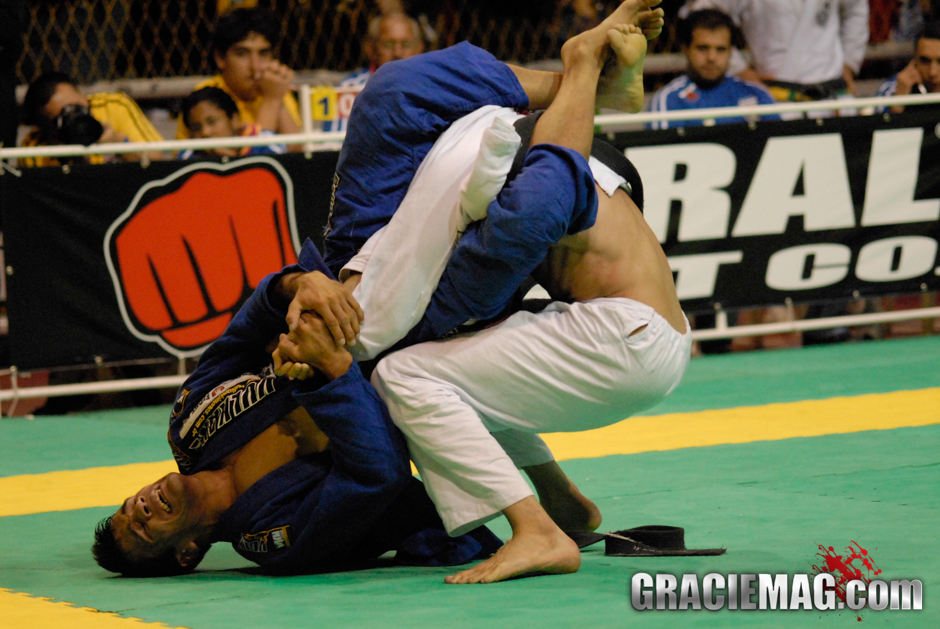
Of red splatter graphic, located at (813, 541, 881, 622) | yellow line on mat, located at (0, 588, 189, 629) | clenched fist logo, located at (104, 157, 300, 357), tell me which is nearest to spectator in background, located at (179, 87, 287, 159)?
clenched fist logo, located at (104, 157, 300, 357)

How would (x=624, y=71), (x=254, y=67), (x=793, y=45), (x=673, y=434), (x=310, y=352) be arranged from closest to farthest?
(x=310, y=352) → (x=624, y=71) → (x=673, y=434) → (x=254, y=67) → (x=793, y=45)

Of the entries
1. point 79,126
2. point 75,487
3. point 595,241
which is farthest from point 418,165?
point 79,126

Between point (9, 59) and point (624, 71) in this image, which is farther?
point (9, 59)

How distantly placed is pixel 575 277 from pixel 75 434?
3214mm

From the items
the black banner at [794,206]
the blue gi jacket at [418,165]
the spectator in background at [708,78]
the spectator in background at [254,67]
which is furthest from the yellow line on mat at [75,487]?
the spectator in background at [708,78]

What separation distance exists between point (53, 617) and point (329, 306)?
879mm

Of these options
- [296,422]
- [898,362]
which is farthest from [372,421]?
[898,362]

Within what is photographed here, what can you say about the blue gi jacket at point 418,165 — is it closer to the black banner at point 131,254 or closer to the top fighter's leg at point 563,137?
the top fighter's leg at point 563,137

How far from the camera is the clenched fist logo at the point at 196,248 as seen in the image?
233 inches

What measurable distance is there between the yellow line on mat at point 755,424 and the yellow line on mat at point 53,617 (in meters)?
2.20

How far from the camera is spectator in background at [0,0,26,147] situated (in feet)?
20.4

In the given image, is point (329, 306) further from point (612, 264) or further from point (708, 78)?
point (708, 78)

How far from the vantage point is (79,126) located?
5895 mm

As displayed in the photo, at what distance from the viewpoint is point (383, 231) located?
3088 millimetres
